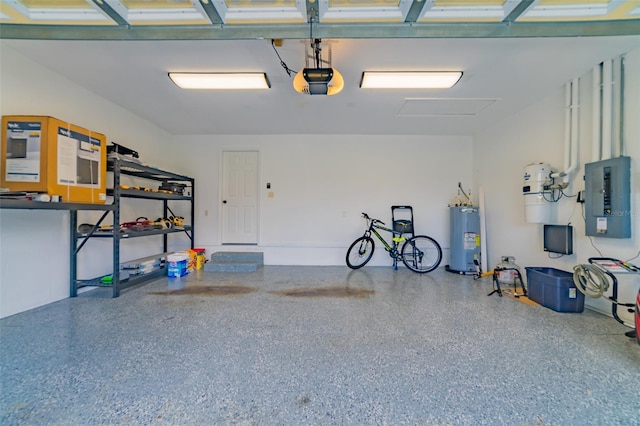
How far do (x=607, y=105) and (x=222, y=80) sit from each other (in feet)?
13.3

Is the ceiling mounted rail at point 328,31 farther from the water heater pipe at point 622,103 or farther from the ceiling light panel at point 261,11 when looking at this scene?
the water heater pipe at point 622,103

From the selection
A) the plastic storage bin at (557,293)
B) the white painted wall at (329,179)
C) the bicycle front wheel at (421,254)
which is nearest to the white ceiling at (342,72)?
the white painted wall at (329,179)

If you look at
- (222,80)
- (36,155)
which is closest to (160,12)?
(222,80)

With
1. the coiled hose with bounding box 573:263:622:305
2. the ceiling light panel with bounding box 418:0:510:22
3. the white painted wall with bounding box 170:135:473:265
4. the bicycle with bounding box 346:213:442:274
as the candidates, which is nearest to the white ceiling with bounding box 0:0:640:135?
the ceiling light panel with bounding box 418:0:510:22

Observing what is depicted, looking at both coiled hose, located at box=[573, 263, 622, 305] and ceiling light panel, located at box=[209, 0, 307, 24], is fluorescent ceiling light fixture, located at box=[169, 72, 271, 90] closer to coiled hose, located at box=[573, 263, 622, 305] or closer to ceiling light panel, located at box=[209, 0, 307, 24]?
ceiling light panel, located at box=[209, 0, 307, 24]

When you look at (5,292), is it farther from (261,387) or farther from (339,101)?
(339,101)

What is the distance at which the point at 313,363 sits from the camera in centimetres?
169

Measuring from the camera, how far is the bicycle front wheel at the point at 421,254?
4.50m

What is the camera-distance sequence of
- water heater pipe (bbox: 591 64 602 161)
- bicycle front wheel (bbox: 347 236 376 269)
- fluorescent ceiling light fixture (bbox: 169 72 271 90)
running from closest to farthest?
water heater pipe (bbox: 591 64 602 161), fluorescent ceiling light fixture (bbox: 169 72 271 90), bicycle front wheel (bbox: 347 236 376 269)

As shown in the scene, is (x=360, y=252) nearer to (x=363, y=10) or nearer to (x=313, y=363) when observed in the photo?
(x=313, y=363)

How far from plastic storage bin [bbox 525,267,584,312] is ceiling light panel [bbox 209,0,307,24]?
353 centimetres

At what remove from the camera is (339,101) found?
11.3 ft

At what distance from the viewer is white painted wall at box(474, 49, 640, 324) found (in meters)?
2.35

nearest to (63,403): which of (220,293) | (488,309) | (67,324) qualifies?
(67,324)
